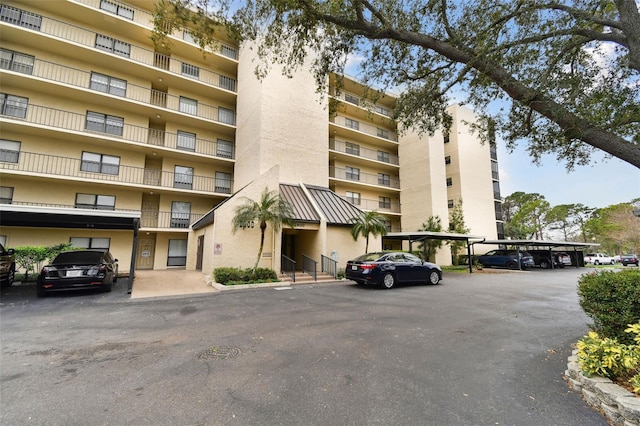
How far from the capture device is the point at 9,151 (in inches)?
574

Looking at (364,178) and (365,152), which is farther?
(365,152)

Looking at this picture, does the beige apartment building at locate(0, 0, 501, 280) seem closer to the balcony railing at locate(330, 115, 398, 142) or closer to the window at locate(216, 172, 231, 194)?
the window at locate(216, 172, 231, 194)

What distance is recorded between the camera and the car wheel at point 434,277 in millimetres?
12672

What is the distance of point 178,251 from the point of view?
18812 millimetres

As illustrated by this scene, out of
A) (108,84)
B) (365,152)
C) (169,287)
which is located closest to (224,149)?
(108,84)

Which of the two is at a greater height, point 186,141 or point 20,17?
point 20,17

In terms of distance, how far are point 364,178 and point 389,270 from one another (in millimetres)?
16216

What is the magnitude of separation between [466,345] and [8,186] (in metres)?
21.9

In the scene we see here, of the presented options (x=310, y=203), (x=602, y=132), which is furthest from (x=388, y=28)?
(x=310, y=203)

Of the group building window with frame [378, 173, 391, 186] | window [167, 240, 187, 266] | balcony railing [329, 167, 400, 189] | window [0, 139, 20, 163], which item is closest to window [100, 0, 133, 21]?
window [0, 139, 20, 163]

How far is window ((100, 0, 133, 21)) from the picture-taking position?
17328 mm

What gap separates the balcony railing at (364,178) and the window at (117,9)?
57.3 feet

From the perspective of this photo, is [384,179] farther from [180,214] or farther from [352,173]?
[180,214]

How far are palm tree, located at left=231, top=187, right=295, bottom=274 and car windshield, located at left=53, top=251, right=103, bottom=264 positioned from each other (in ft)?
16.7
